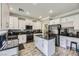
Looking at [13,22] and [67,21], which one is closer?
[67,21]

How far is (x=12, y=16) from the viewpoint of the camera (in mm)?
4238

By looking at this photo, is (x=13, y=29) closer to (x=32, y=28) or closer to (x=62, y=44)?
(x=32, y=28)

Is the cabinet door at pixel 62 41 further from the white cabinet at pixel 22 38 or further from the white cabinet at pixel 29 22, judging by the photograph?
the white cabinet at pixel 29 22

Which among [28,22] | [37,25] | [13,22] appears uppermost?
[28,22]

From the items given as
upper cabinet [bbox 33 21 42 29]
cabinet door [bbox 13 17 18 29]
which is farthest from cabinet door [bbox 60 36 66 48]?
cabinet door [bbox 13 17 18 29]

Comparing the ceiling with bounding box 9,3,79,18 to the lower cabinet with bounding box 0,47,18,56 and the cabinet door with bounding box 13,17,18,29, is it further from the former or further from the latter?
the lower cabinet with bounding box 0,47,18,56

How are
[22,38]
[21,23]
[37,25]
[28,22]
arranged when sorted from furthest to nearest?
[37,25]
[28,22]
[21,23]
[22,38]

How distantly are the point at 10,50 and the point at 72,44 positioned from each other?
3.18m

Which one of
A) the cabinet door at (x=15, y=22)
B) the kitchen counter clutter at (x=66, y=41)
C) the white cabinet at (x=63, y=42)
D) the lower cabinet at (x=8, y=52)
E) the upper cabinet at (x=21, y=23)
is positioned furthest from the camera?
the upper cabinet at (x=21, y=23)

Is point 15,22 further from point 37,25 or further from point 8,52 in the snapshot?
point 8,52

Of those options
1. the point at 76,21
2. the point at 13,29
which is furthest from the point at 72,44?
the point at 13,29

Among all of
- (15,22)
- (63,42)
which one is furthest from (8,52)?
(15,22)

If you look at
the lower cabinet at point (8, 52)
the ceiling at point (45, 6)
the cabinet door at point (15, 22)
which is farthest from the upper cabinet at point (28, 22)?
the lower cabinet at point (8, 52)

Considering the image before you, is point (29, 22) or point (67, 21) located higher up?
point (29, 22)
